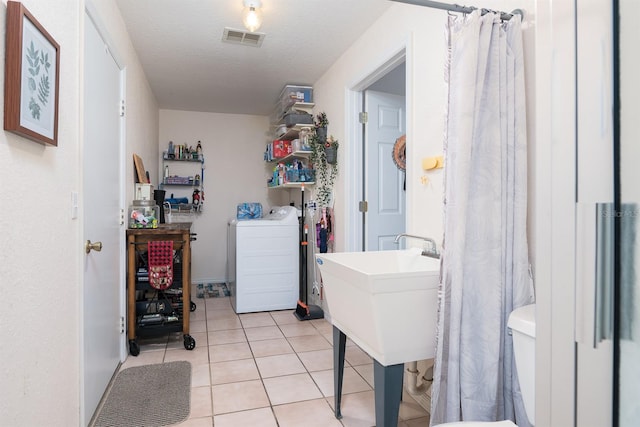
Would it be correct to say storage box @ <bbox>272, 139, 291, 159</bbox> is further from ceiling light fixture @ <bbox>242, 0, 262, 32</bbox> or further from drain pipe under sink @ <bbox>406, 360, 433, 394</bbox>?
drain pipe under sink @ <bbox>406, 360, 433, 394</bbox>

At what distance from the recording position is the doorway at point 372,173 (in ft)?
10.6

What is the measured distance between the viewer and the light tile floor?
2023 millimetres

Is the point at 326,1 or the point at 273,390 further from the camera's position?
the point at 326,1

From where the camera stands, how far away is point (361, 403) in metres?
2.17

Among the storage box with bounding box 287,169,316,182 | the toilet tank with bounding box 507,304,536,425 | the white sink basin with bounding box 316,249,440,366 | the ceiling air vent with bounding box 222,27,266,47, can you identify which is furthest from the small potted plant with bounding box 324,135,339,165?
the toilet tank with bounding box 507,304,536,425

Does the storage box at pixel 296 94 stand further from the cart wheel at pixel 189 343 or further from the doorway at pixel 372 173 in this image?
the cart wheel at pixel 189 343

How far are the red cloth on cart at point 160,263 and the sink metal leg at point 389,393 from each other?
1.91 m

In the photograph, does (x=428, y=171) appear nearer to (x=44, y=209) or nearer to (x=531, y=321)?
(x=531, y=321)

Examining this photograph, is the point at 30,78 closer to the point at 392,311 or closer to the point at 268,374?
the point at 392,311

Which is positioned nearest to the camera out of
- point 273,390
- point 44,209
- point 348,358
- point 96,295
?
point 44,209

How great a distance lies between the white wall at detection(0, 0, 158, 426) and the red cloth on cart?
1.10 m

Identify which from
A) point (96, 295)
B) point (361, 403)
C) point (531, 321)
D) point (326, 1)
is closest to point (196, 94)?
point (326, 1)

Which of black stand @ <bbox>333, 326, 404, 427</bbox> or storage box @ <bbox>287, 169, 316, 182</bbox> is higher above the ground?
storage box @ <bbox>287, 169, 316, 182</bbox>

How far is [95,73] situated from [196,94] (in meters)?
2.53
